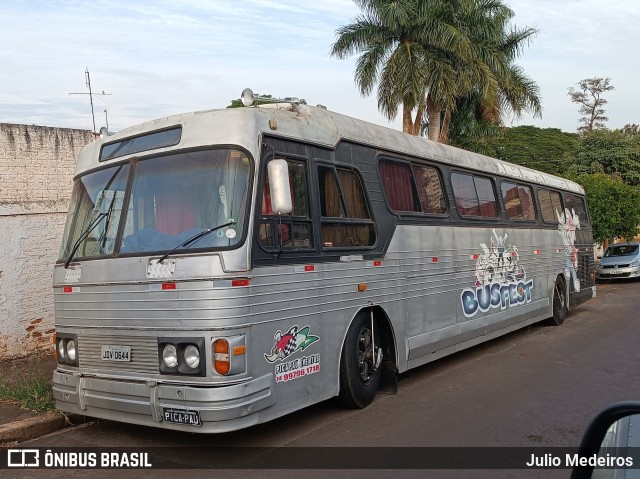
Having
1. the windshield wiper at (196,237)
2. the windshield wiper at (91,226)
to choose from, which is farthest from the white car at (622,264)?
the windshield wiper at (91,226)

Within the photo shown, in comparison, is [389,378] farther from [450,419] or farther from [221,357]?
[221,357]

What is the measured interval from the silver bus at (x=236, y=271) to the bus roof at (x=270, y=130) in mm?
21

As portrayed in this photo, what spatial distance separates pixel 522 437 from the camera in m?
5.98

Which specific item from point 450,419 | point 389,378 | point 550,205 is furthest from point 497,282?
point 450,419

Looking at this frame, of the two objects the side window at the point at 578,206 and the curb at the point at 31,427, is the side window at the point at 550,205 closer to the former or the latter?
the side window at the point at 578,206

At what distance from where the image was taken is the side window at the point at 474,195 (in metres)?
9.69

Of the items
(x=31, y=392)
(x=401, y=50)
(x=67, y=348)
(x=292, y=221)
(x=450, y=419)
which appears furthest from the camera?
(x=401, y=50)

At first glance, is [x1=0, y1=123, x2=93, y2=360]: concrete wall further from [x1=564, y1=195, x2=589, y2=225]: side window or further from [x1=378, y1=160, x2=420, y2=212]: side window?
[x1=564, y1=195, x2=589, y2=225]: side window

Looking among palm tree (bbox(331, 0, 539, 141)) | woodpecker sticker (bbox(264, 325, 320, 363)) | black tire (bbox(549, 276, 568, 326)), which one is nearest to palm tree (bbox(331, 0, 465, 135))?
palm tree (bbox(331, 0, 539, 141))

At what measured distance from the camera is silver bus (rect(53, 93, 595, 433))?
209 inches

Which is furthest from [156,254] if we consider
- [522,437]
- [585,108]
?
[585,108]

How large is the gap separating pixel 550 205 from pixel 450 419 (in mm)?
8421

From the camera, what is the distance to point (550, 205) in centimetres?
1378

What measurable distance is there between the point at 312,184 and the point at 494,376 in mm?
4048
